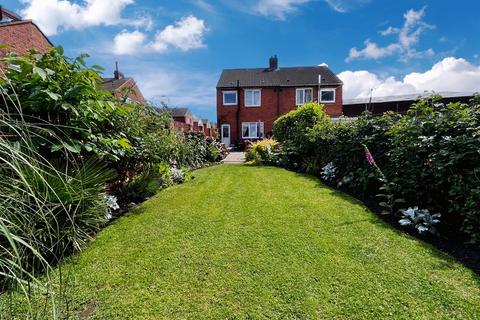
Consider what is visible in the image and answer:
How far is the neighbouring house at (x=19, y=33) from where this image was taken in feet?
31.5

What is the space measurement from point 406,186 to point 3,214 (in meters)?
4.39

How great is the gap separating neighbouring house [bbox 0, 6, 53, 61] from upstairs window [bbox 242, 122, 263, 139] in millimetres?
13455

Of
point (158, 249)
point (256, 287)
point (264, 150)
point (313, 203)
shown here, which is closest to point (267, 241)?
point (256, 287)

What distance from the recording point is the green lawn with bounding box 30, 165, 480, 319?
203 cm

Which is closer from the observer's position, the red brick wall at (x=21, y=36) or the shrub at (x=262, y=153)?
the red brick wall at (x=21, y=36)

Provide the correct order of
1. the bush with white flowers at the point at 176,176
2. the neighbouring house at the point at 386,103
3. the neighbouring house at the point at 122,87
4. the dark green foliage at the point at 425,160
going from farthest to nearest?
the neighbouring house at the point at 386,103
the bush with white flowers at the point at 176,176
the neighbouring house at the point at 122,87
the dark green foliage at the point at 425,160

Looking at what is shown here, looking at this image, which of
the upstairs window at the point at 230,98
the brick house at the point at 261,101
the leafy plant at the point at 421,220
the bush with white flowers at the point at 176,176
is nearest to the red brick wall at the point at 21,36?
the bush with white flowers at the point at 176,176

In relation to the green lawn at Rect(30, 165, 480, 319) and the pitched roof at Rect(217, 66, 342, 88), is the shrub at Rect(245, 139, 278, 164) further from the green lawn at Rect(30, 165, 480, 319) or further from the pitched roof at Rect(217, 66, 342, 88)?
the pitched roof at Rect(217, 66, 342, 88)

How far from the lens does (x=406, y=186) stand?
153 inches

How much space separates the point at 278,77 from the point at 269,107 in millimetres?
2903

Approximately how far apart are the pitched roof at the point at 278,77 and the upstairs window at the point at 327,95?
2.01 feet

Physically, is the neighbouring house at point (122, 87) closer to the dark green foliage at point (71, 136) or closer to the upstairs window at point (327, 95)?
the dark green foliage at point (71, 136)

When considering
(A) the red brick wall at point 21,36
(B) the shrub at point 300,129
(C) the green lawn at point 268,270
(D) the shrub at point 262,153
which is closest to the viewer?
(C) the green lawn at point 268,270

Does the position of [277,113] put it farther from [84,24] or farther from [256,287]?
[256,287]
